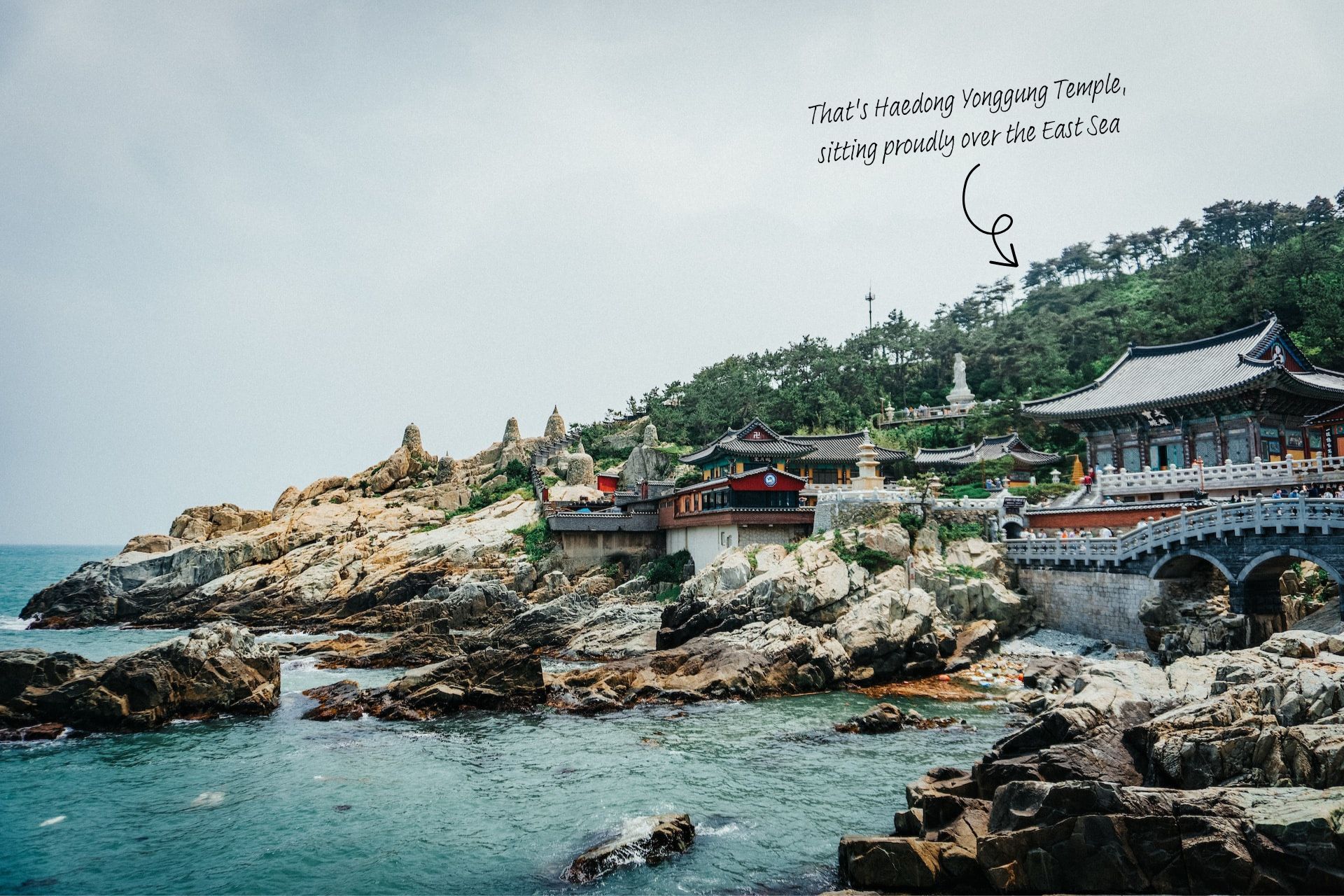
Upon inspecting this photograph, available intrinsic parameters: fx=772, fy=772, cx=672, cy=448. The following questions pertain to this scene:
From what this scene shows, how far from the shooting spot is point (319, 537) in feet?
189

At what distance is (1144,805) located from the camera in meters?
12.4

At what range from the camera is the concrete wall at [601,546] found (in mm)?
51125

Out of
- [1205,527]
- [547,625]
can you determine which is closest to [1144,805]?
[1205,527]

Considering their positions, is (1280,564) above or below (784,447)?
below

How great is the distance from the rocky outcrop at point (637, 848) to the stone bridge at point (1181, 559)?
77.5ft

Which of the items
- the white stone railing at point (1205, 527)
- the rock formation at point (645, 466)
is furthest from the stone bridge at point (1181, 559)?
the rock formation at point (645, 466)

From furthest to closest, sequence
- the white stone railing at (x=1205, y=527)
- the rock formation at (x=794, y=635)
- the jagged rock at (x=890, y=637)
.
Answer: the jagged rock at (x=890, y=637)
the rock formation at (x=794, y=635)
the white stone railing at (x=1205, y=527)

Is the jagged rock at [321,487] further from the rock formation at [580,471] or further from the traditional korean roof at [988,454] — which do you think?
the traditional korean roof at [988,454]

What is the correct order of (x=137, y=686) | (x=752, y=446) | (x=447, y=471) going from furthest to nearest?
(x=447, y=471), (x=752, y=446), (x=137, y=686)

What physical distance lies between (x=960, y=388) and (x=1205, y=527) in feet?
161

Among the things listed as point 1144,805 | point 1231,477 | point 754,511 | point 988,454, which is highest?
point 988,454

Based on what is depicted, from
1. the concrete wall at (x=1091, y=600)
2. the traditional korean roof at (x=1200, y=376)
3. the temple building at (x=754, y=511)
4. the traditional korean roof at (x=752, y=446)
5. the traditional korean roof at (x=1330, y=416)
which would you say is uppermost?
the traditional korean roof at (x=1200, y=376)

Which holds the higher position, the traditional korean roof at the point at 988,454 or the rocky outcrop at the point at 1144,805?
the traditional korean roof at the point at 988,454

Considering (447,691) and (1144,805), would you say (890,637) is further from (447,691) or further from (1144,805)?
(1144,805)
